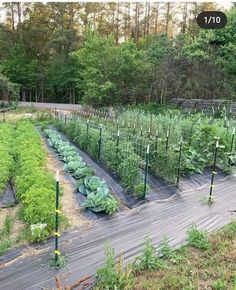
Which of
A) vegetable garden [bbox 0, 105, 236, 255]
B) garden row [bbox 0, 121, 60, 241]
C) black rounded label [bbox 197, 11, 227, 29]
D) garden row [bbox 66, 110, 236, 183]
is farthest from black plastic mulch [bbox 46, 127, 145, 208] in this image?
black rounded label [bbox 197, 11, 227, 29]

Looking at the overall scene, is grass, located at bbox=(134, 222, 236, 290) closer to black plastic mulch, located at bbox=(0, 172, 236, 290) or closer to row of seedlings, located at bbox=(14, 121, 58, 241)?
black plastic mulch, located at bbox=(0, 172, 236, 290)

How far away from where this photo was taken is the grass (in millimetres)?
3207

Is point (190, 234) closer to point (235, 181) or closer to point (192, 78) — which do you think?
point (235, 181)

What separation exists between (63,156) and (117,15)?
2462cm

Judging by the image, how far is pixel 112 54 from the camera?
18.9 meters

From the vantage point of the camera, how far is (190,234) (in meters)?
4.08

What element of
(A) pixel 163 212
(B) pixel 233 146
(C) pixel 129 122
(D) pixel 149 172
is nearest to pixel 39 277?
(A) pixel 163 212

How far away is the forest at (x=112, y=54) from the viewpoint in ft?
56.2

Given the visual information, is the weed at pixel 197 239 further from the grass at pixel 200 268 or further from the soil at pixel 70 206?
the soil at pixel 70 206

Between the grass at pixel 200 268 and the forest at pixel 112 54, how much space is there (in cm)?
1383

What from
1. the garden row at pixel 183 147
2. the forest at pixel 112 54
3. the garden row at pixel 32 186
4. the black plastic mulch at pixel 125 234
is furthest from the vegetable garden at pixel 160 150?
the forest at pixel 112 54

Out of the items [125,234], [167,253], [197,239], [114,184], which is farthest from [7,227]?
[197,239]

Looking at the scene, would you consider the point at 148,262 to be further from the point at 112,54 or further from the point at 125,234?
the point at 112,54

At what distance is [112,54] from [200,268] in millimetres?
16760
